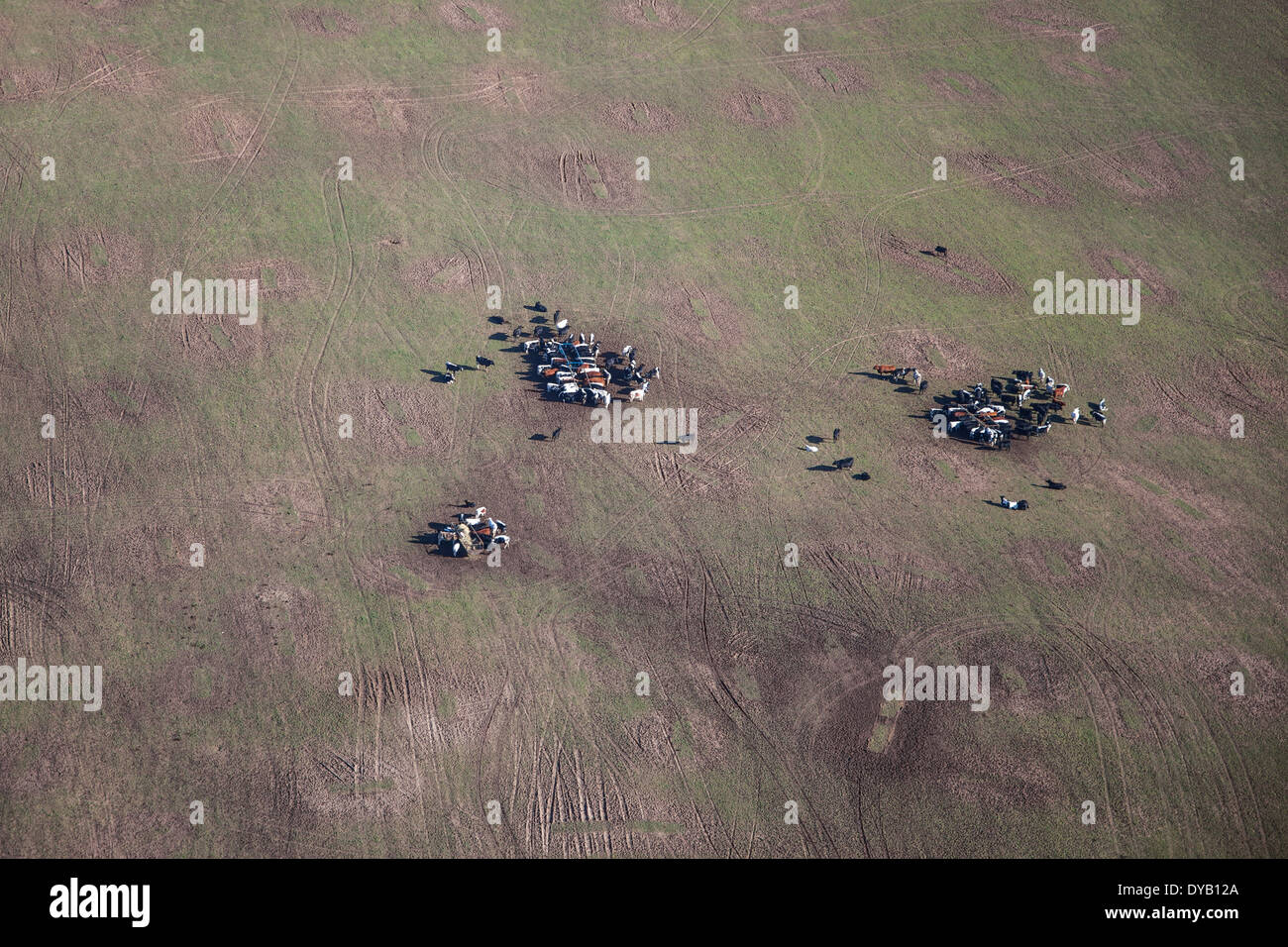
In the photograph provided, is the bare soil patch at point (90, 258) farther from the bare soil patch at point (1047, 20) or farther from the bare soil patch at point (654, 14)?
the bare soil patch at point (1047, 20)

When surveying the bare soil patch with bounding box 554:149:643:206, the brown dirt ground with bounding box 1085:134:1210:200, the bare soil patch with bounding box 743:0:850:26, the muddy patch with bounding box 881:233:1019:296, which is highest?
the bare soil patch with bounding box 743:0:850:26

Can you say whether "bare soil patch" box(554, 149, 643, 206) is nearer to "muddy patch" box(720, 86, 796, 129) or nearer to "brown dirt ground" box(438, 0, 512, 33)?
"muddy patch" box(720, 86, 796, 129)

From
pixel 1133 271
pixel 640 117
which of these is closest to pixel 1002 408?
pixel 1133 271

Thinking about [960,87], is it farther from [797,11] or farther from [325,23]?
[325,23]

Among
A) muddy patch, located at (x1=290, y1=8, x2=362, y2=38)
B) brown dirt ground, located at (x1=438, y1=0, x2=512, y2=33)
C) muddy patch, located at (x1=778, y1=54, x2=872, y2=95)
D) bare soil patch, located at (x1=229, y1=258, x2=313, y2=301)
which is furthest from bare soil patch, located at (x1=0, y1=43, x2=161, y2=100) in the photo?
muddy patch, located at (x1=778, y1=54, x2=872, y2=95)

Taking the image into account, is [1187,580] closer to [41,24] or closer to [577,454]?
[577,454]

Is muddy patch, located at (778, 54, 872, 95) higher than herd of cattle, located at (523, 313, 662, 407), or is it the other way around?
muddy patch, located at (778, 54, 872, 95)

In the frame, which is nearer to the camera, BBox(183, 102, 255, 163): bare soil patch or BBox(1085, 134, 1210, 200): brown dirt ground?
BBox(183, 102, 255, 163): bare soil patch
